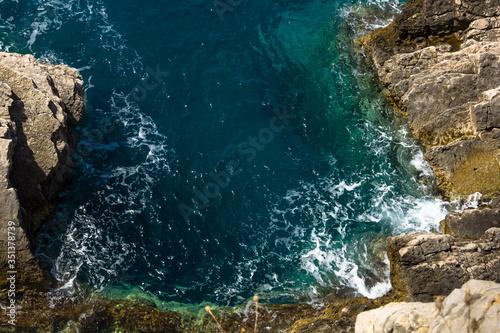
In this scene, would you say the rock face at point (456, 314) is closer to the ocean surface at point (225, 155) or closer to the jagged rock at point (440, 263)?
the jagged rock at point (440, 263)

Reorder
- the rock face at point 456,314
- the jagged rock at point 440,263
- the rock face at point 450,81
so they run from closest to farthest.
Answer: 1. the rock face at point 456,314
2. the jagged rock at point 440,263
3. the rock face at point 450,81

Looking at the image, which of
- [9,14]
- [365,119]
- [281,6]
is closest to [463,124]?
[365,119]

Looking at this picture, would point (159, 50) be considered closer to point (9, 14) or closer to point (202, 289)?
point (9, 14)

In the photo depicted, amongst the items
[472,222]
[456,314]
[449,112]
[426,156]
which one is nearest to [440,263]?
[472,222]

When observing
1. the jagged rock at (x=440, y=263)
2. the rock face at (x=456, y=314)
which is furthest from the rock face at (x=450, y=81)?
the rock face at (x=456, y=314)

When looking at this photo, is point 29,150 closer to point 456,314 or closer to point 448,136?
point 456,314

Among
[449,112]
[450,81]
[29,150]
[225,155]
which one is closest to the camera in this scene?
[29,150]
